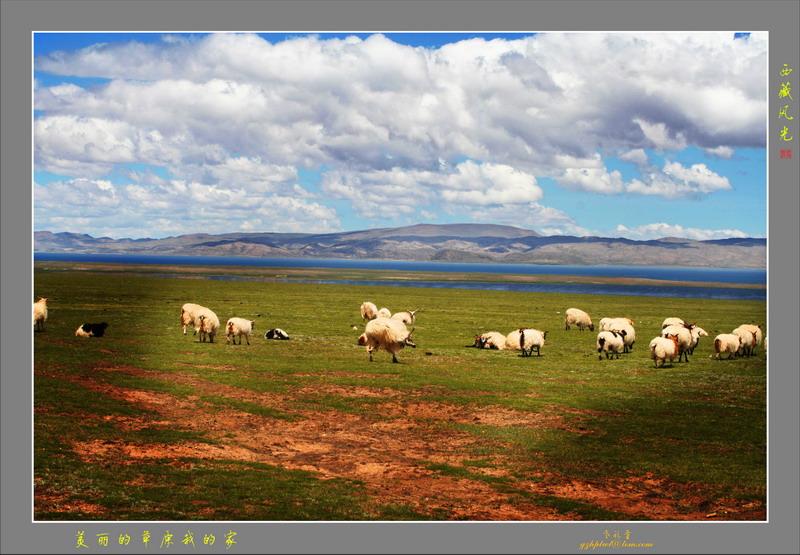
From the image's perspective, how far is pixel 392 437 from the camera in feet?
61.6

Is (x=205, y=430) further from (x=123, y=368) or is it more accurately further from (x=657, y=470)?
(x=657, y=470)

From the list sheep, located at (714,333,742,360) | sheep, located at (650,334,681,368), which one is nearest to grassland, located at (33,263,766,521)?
sheep, located at (650,334,681,368)

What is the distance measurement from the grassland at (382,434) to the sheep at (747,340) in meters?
2.03

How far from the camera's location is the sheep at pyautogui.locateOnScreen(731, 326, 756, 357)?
34000 mm

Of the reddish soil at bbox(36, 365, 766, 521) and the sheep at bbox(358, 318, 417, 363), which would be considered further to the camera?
the sheep at bbox(358, 318, 417, 363)

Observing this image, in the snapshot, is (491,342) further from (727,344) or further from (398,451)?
(398,451)

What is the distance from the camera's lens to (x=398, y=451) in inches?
693

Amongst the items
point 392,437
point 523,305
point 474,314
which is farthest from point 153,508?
point 523,305

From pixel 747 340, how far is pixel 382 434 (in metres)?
26.2

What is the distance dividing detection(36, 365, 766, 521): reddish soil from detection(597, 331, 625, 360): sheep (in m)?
13.1

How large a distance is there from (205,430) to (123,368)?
8.83 meters

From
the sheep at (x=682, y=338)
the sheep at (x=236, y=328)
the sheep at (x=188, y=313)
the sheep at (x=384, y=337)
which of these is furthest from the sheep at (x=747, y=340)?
the sheep at (x=188, y=313)

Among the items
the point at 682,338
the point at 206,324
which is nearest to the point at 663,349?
the point at 682,338

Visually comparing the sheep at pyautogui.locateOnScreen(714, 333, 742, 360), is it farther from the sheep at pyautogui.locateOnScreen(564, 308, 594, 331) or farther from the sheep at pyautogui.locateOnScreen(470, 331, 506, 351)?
the sheep at pyautogui.locateOnScreen(564, 308, 594, 331)
